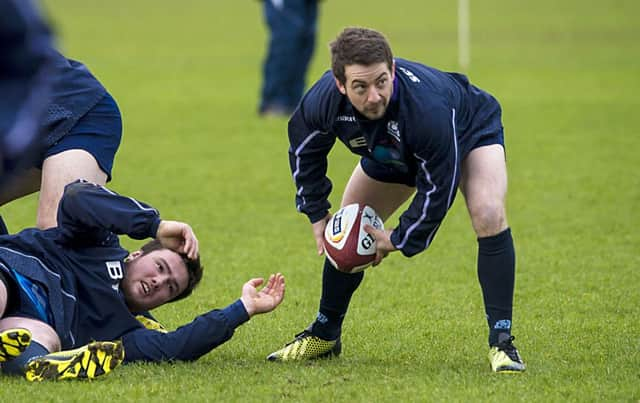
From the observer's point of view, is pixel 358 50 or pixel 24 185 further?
pixel 24 185

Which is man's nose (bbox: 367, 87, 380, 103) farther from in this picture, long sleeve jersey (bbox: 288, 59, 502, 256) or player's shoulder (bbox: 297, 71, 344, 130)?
player's shoulder (bbox: 297, 71, 344, 130)

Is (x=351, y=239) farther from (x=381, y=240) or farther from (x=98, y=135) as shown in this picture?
(x=98, y=135)

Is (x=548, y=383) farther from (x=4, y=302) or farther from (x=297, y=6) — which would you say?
(x=297, y=6)

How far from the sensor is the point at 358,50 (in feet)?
18.5

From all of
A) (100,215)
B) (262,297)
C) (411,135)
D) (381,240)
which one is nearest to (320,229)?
(381,240)

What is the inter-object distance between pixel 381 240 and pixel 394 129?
560 mm

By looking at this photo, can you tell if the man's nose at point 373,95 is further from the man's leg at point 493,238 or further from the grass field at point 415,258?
the grass field at point 415,258

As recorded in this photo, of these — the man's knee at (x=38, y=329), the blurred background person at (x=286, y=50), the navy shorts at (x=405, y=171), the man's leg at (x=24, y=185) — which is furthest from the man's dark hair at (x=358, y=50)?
the blurred background person at (x=286, y=50)

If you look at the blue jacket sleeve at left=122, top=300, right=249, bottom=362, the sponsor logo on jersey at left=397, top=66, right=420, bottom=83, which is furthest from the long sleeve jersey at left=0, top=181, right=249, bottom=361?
the sponsor logo on jersey at left=397, top=66, right=420, bottom=83

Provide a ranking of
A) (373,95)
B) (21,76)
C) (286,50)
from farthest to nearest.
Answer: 1. (286,50)
2. (373,95)
3. (21,76)

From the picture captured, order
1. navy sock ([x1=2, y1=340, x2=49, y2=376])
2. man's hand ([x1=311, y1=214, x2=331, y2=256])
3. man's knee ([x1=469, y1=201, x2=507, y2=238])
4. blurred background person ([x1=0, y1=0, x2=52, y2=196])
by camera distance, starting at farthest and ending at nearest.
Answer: man's hand ([x1=311, y1=214, x2=331, y2=256]) < man's knee ([x1=469, y1=201, x2=507, y2=238]) < navy sock ([x1=2, y1=340, x2=49, y2=376]) < blurred background person ([x1=0, y1=0, x2=52, y2=196])

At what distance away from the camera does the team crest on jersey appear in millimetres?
5750

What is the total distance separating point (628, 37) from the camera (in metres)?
28.5

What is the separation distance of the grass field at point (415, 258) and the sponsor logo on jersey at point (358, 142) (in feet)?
3.39
